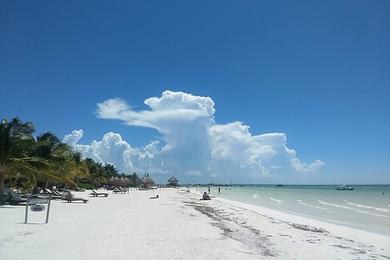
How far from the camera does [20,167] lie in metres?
23.1

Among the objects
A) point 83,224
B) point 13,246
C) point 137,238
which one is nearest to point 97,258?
point 13,246

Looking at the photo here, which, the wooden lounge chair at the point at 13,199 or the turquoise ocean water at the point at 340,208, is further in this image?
the turquoise ocean water at the point at 340,208

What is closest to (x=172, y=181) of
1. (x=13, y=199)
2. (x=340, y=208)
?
(x=340, y=208)

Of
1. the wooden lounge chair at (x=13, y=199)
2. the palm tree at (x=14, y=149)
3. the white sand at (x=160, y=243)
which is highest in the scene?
the palm tree at (x=14, y=149)

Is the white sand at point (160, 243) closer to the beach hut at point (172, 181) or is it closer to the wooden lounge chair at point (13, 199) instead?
the wooden lounge chair at point (13, 199)

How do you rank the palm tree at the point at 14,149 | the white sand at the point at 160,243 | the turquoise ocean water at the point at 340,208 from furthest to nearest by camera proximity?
the turquoise ocean water at the point at 340,208
the palm tree at the point at 14,149
the white sand at the point at 160,243

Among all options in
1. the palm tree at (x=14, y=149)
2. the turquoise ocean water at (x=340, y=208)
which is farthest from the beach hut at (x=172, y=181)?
the palm tree at (x=14, y=149)

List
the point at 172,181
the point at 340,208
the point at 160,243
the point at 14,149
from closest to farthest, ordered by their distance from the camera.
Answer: the point at 160,243 → the point at 14,149 → the point at 340,208 → the point at 172,181

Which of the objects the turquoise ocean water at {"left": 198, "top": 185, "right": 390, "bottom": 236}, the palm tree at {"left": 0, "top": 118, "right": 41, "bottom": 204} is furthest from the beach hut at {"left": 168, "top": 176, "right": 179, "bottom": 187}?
the palm tree at {"left": 0, "top": 118, "right": 41, "bottom": 204}

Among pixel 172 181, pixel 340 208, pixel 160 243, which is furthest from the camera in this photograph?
pixel 172 181

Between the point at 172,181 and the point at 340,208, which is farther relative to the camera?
the point at 172,181

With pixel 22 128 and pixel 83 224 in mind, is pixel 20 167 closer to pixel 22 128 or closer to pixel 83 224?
pixel 22 128

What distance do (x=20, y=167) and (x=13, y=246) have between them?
14.0m

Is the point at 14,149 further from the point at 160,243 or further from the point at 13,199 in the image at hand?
the point at 160,243
